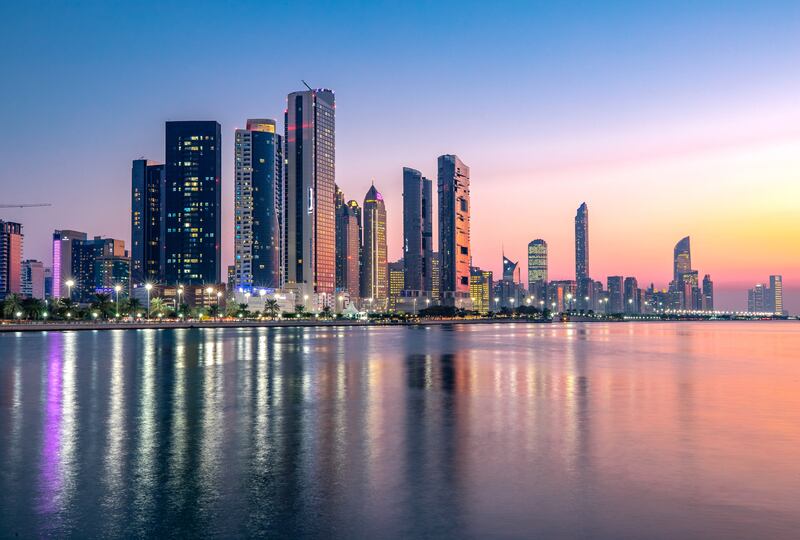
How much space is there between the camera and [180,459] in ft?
62.6

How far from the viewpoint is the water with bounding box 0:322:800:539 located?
43.9 ft

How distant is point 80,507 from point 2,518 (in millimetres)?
1485

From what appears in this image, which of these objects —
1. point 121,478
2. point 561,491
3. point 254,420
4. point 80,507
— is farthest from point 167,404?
point 561,491

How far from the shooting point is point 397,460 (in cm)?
1933

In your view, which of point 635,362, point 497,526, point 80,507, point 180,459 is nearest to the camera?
point 497,526

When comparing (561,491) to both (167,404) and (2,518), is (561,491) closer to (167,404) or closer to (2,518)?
(2,518)

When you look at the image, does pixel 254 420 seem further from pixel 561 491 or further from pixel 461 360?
pixel 461 360

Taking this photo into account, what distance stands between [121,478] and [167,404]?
609 inches

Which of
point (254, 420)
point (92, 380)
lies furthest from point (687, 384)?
point (92, 380)

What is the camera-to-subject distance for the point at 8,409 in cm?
3016

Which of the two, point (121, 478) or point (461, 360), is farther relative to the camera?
point (461, 360)

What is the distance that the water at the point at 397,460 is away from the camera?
13.4 m

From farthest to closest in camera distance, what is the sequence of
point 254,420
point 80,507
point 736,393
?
point 736,393
point 254,420
point 80,507

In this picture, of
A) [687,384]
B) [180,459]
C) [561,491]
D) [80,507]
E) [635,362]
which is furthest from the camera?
[635,362]
